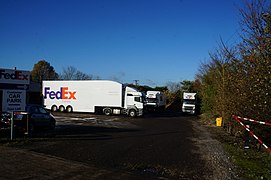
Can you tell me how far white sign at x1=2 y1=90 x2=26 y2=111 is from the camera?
11.2m

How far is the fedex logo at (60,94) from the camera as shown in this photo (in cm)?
3250

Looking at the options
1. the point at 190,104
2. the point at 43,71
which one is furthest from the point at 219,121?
the point at 43,71

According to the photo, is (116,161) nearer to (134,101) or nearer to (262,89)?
(262,89)

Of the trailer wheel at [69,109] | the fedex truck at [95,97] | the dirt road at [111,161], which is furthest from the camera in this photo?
the trailer wheel at [69,109]

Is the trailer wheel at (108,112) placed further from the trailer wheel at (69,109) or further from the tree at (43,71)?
the tree at (43,71)

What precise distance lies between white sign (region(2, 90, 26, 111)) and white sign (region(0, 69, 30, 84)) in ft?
1.99

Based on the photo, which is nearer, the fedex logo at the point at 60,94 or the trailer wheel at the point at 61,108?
the fedex logo at the point at 60,94

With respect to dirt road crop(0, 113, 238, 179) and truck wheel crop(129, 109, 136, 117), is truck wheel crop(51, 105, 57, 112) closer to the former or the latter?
truck wheel crop(129, 109, 136, 117)

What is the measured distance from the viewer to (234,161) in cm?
849

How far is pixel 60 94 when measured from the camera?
33.2m

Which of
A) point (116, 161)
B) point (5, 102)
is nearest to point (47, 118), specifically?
point (5, 102)

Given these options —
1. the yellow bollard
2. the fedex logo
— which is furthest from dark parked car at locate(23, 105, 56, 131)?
the fedex logo

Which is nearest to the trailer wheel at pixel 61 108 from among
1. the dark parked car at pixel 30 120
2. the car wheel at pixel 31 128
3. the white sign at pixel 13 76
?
the dark parked car at pixel 30 120

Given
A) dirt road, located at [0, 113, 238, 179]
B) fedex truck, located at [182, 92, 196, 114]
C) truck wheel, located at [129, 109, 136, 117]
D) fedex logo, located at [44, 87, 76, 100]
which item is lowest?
dirt road, located at [0, 113, 238, 179]
